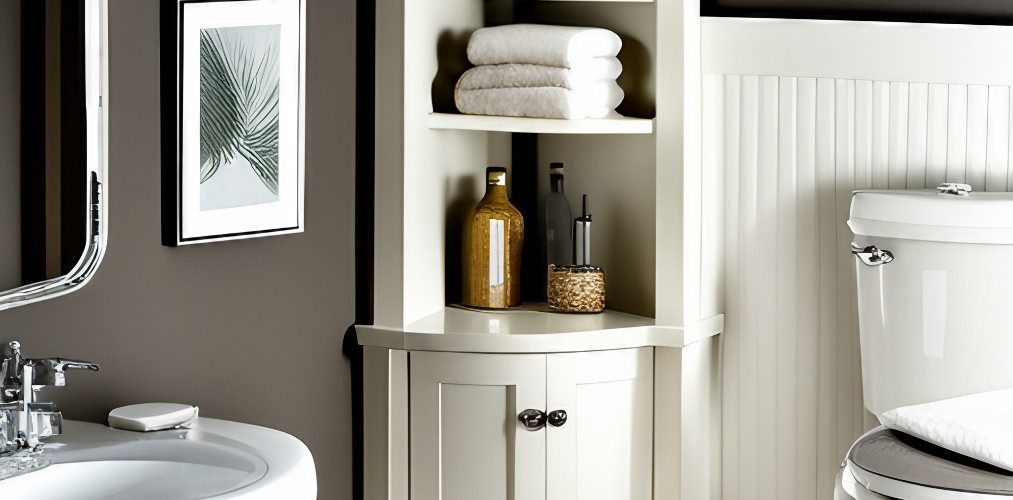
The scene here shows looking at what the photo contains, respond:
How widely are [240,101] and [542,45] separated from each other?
557 mm

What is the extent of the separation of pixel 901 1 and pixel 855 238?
431 mm

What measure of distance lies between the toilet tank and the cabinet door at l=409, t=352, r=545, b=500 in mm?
563

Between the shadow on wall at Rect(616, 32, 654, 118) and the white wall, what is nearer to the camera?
the white wall

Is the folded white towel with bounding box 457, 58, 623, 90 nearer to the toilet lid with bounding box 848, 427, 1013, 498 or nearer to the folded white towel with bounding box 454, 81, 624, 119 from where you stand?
the folded white towel with bounding box 454, 81, 624, 119

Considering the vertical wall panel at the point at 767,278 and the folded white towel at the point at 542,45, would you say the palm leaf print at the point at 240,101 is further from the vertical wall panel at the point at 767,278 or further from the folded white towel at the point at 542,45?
the vertical wall panel at the point at 767,278

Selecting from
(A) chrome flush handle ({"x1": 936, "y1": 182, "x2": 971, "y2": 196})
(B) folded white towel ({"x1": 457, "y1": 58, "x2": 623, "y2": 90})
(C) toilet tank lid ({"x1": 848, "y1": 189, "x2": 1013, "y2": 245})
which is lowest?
(C) toilet tank lid ({"x1": 848, "y1": 189, "x2": 1013, "y2": 245})

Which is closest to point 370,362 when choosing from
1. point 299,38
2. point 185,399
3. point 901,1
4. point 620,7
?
point 185,399

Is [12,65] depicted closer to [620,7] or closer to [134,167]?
[134,167]

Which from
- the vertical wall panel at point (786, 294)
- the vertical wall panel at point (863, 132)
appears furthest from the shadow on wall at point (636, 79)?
the vertical wall panel at point (863, 132)

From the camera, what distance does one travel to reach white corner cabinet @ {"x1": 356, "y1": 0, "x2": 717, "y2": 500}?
180cm

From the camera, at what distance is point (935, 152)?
190 centimetres

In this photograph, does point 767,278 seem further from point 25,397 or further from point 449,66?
point 25,397

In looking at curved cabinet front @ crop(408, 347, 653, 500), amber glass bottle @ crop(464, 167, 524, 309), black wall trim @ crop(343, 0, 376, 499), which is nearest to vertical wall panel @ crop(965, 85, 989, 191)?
curved cabinet front @ crop(408, 347, 653, 500)

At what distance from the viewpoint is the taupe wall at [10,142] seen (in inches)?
44.8
